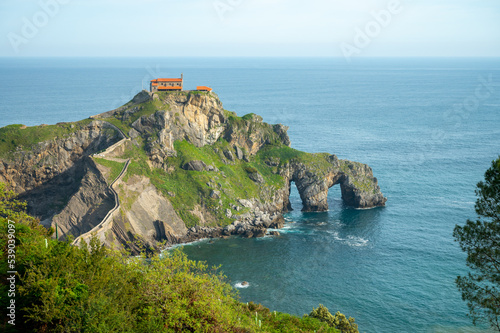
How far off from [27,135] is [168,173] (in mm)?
30206

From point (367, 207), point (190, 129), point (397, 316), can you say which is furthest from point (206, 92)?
point (397, 316)

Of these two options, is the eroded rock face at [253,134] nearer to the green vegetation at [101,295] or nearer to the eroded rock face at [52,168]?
the eroded rock face at [52,168]

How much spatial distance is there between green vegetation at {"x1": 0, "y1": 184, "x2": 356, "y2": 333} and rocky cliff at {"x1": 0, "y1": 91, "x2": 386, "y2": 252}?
44.3 m

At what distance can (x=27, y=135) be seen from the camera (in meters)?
94.4

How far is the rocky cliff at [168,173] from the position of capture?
85.1m

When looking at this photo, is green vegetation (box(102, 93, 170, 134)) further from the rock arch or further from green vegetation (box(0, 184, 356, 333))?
green vegetation (box(0, 184, 356, 333))

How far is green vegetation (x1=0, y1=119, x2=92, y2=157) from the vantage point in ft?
303

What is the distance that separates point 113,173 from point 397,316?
190 ft

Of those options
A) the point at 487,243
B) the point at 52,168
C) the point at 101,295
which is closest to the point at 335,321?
the point at 487,243

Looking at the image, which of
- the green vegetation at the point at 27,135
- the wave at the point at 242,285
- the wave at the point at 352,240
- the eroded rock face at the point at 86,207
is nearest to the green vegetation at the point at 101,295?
the wave at the point at 242,285

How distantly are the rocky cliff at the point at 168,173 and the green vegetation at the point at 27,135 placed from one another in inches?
8.3

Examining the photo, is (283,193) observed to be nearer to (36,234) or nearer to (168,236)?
(168,236)

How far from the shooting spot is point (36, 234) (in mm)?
40031

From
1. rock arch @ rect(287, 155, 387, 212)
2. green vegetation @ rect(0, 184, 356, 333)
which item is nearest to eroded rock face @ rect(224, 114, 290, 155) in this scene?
rock arch @ rect(287, 155, 387, 212)
